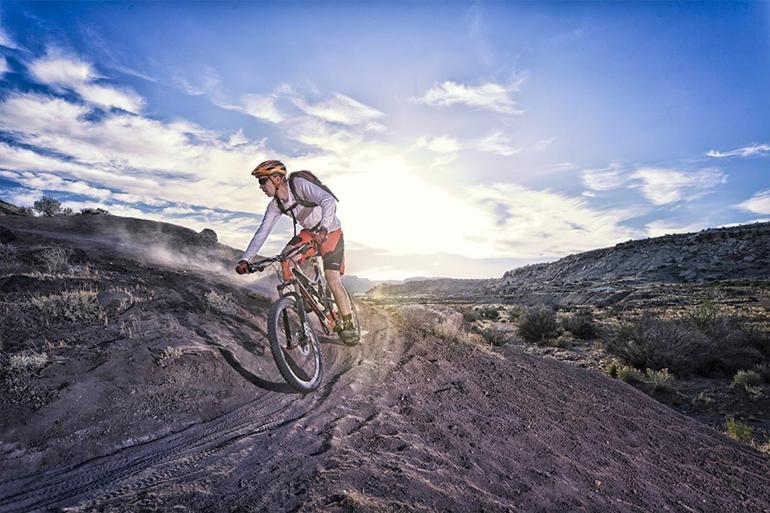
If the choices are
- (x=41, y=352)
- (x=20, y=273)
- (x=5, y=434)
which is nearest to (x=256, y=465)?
(x=5, y=434)

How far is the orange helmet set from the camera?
5.67 metres

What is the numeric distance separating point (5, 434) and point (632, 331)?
17979 mm

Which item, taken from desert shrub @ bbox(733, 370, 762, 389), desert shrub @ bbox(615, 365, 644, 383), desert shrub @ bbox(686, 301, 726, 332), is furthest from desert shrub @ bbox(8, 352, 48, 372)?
desert shrub @ bbox(686, 301, 726, 332)

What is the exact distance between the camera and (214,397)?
4875 millimetres

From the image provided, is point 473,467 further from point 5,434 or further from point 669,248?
point 669,248

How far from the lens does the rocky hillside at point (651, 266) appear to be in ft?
149

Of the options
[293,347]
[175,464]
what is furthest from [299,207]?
[175,464]

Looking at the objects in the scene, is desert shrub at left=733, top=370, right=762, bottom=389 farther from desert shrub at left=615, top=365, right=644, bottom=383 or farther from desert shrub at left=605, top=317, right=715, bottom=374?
desert shrub at left=615, top=365, right=644, bottom=383

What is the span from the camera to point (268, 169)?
Answer: 18.7ft

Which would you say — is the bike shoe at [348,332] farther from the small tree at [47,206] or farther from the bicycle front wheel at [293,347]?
the small tree at [47,206]

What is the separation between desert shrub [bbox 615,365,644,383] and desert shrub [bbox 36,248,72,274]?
15.3 m

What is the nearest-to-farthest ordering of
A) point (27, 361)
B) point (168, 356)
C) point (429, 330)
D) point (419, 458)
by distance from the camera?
1. point (419, 458)
2. point (27, 361)
3. point (168, 356)
4. point (429, 330)

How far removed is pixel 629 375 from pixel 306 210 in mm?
12000

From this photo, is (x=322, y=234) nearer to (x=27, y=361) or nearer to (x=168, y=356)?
(x=168, y=356)
